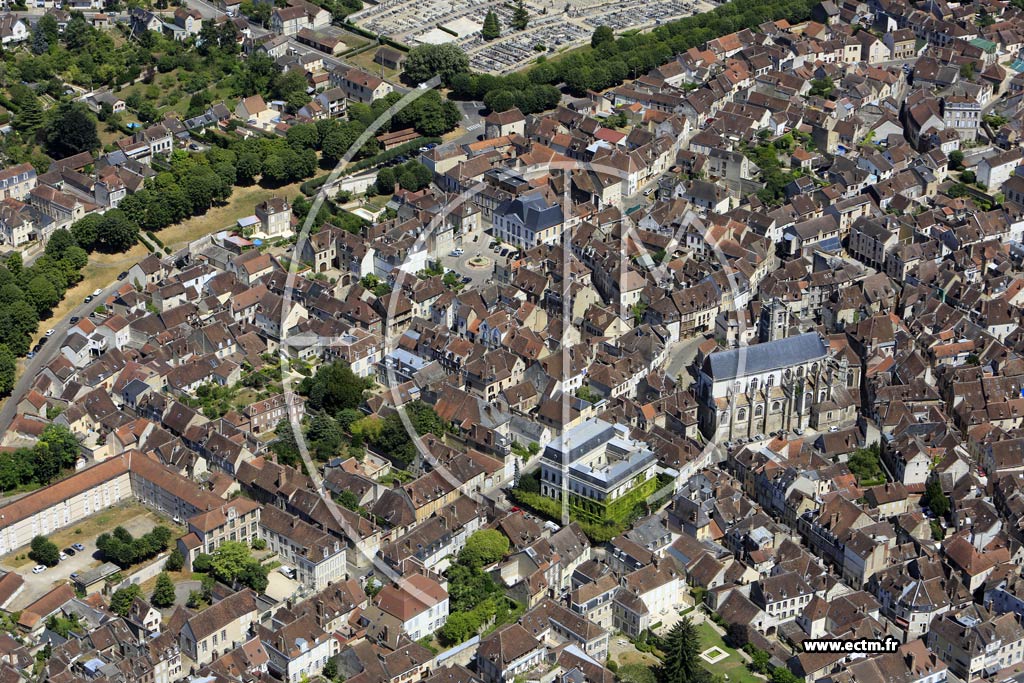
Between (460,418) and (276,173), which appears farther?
(276,173)

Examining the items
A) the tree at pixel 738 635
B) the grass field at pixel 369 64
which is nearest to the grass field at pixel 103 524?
the tree at pixel 738 635

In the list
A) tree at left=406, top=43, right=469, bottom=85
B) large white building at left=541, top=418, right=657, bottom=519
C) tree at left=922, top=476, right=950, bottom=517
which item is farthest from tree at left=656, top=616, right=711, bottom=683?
tree at left=406, top=43, right=469, bottom=85

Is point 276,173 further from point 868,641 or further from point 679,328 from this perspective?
point 868,641

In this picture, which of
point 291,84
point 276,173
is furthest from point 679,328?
point 291,84

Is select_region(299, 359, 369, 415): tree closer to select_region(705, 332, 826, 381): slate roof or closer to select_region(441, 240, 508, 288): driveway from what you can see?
select_region(441, 240, 508, 288): driveway

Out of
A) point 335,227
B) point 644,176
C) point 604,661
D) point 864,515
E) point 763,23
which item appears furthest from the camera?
point 763,23

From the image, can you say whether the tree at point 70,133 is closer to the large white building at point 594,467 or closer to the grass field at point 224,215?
the grass field at point 224,215

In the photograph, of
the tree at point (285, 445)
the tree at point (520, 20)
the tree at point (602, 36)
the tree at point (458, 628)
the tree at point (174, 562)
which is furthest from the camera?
the tree at point (520, 20)
